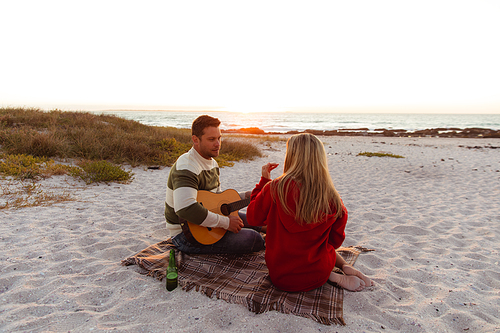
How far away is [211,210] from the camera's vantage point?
309 cm

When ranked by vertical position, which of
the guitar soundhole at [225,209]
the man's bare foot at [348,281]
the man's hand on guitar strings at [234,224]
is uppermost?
the guitar soundhole at [225,209]

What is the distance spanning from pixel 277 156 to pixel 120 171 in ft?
27.1

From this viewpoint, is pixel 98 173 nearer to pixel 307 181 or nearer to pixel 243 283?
pixel 243 283

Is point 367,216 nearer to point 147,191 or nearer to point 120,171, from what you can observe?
point 147,191

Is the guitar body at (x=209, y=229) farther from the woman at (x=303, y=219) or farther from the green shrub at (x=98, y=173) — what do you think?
the green shrub at (x=98, y=173)

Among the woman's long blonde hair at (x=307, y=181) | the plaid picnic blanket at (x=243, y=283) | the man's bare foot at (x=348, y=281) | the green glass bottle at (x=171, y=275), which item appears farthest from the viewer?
the man's bare foot at (x=348, y=281)

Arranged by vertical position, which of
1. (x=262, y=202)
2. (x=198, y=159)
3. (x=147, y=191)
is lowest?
(x=147, y=191)

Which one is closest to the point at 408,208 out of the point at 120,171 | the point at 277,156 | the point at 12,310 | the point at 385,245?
the point at 385,245

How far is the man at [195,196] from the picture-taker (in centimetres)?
277

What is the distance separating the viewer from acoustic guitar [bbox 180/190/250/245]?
3008 mm

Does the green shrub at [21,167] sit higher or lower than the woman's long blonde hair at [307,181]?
lower

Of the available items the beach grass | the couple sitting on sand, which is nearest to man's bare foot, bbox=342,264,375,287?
the couple sitting on sand

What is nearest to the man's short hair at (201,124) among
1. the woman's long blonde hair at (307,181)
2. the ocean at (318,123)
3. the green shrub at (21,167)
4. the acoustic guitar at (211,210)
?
the acoustic guitar at (211,210)

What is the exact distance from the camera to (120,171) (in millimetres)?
6777
